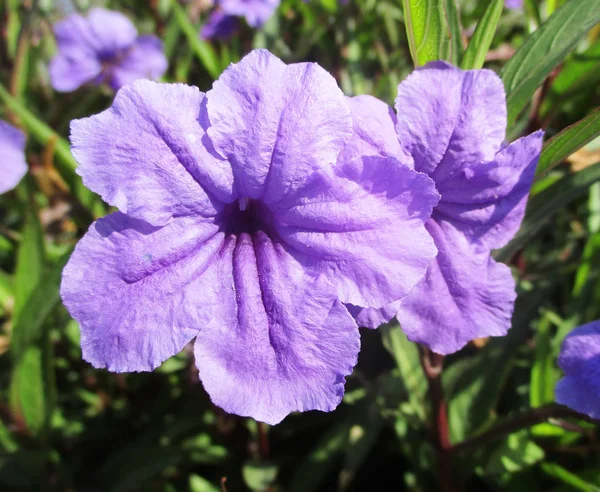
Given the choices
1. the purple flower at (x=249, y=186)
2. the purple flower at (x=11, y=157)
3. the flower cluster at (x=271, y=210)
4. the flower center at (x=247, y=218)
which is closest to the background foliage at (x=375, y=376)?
the purple flower at (x=11, y=157)

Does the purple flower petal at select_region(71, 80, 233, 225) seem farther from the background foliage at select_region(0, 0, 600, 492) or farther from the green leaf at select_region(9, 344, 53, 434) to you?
the green leaf at select_region(9, 344, 53, 434)

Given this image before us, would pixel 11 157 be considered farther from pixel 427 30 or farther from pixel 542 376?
pixel 542 376

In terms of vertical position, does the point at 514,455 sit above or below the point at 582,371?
below

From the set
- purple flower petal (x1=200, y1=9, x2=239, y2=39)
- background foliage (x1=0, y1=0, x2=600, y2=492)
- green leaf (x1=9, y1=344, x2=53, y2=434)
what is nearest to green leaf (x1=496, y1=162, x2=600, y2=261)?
background foliage (x1=0, y1=0, x2=600, y2=492)

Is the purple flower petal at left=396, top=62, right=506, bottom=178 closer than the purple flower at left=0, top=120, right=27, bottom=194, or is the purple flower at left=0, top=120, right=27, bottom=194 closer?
the purple flower petal at left=396, top=62, right=506, bottom=178

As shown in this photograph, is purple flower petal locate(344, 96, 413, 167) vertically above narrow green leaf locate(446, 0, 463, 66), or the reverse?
narrow green leaf locate(446, 0, 463, 66)

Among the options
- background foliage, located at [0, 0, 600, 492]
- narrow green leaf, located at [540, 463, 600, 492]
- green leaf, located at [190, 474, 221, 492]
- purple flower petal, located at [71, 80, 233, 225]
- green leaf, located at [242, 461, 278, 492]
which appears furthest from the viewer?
green leaf, located at [190, 474, 221, 492]

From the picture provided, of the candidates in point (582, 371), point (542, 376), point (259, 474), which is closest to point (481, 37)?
point (582, 371)

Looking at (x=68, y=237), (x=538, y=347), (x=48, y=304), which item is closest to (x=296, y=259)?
(x=48, y=304)
